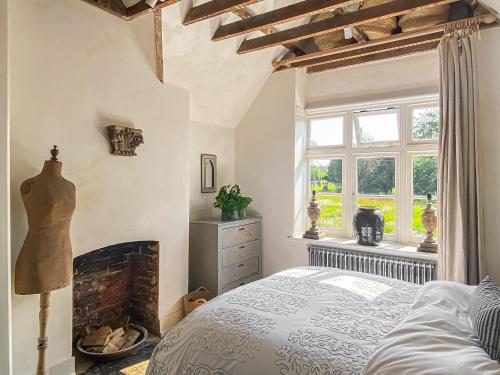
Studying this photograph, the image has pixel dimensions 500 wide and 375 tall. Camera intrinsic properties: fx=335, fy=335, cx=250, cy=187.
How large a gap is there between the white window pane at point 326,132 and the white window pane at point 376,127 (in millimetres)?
180

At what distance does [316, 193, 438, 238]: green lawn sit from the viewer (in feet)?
11.2

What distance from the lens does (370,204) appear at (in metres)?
3.68

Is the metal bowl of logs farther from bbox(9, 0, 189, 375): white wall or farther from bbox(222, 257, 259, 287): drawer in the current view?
bbox(222, 257, 259, 287): drawer

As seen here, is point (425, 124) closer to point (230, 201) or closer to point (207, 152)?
point (230, 201)

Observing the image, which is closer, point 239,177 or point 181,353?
point 181,353

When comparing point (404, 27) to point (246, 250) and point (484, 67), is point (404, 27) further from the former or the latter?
point (246, 250)

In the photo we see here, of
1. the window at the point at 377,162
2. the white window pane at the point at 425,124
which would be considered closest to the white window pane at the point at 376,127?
the window at the point at 377,162

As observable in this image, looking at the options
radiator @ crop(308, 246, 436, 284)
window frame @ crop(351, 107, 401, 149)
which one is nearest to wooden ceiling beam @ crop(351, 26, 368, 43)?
window frame @ crop(351, 107, 401, 149)

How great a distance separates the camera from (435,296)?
1.73 metres

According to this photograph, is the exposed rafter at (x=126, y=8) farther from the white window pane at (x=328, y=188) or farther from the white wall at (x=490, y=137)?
the white wall at (x=490, y=137)

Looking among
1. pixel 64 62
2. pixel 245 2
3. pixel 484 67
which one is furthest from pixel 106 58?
pixel 484 67

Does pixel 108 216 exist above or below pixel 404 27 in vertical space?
below

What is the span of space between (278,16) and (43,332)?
2.75 m

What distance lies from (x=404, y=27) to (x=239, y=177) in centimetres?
239
